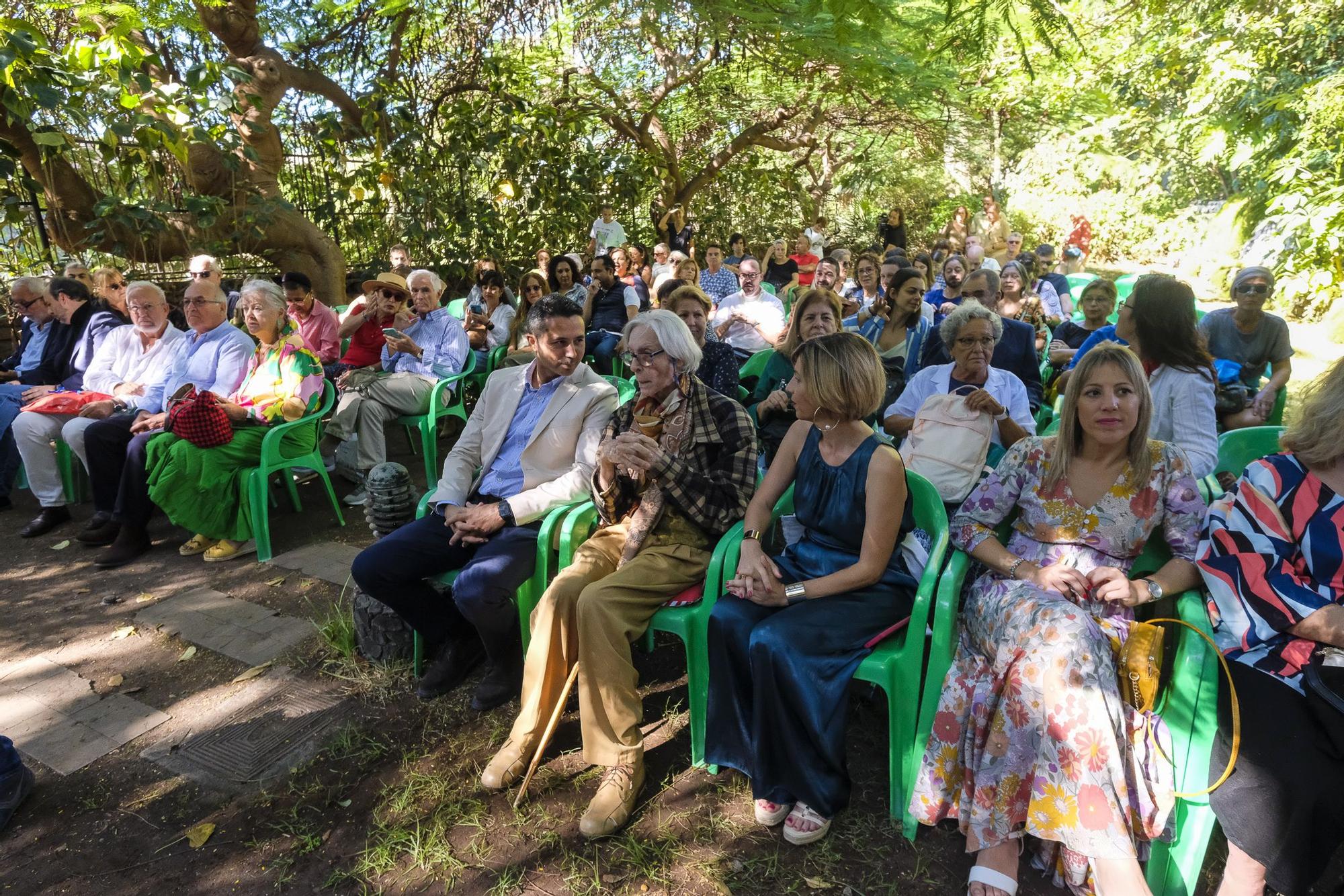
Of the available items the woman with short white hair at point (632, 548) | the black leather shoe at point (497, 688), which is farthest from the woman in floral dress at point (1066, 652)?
the black leather shoe at point (497, 688)

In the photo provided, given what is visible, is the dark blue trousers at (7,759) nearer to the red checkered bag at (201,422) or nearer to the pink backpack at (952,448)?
the red checkered bag at (201,422)

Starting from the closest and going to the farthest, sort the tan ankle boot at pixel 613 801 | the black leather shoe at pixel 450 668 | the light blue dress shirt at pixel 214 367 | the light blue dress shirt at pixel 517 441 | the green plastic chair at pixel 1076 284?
the tan ankle boot at pixel 613 801 → the black leather shoe at pixel 450 668 → the light blue dress shirt at pixel 517 441 → the light blue dress shirt at pixel 214 367 → the green plastic chair at pixel 1076 284

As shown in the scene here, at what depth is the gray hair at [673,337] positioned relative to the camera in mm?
2650

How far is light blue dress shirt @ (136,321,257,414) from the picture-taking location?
4305 millimetres

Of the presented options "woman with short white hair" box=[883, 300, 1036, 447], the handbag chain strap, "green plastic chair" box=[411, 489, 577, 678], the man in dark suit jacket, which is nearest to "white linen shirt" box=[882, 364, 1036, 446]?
"woman with short white hair" box=[883, 300, 1036, 447]

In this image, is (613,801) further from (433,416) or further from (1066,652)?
(433,416)

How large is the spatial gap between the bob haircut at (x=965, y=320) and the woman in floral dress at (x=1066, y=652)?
1.03 meters

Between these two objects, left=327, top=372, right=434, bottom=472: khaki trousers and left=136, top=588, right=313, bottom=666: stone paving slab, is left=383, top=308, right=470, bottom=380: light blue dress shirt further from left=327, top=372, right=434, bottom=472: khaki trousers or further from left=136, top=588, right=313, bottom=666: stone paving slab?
left=136, top=588, right=313, bottom=666: stone paving slab

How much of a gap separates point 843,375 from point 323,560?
10.0 feet

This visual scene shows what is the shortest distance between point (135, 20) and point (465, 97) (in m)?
4.65

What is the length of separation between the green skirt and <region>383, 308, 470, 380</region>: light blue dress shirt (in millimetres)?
1025

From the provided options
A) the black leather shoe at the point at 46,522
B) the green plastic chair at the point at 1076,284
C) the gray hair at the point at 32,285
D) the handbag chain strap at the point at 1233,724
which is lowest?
the black leather shoe at the point at 46,522

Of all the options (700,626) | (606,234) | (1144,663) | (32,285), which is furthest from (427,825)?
(606,234)

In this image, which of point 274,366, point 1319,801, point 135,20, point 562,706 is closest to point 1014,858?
point 1319,801
